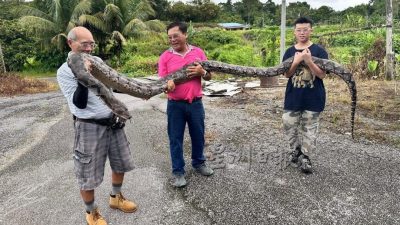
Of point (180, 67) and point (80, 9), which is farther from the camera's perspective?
point (80, 9)

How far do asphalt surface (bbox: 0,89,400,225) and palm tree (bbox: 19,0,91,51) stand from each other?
1769cm

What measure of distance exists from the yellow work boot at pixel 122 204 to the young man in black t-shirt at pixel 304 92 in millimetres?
2356

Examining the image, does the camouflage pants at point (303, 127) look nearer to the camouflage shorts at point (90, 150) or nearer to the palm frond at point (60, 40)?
the camouflage shorts at point (90, 150)

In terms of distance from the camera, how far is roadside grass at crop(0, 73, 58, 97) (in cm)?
1400

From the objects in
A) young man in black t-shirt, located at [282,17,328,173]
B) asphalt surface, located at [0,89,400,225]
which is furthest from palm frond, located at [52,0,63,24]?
young man in black t-shirt, located at [282,17,328,173]

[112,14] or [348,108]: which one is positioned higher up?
[112,14]

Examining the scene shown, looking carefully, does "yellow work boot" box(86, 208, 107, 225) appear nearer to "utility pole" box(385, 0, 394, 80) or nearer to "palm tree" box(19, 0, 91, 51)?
"utility pole" box(385, 0, 394, 80)

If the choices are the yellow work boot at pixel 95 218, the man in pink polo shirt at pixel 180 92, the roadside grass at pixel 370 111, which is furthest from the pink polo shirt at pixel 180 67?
the roadside grass at pixel 370 111

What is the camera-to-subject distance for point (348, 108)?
27.2ft

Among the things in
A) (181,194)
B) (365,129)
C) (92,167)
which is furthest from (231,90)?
(92,167)

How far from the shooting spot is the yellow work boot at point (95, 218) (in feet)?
11.7

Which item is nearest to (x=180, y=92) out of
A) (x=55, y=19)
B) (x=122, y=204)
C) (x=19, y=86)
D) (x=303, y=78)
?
(x=122, y=204)

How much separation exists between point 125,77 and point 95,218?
1547mm

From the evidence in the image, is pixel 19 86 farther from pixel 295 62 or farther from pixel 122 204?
pixel 295 62
